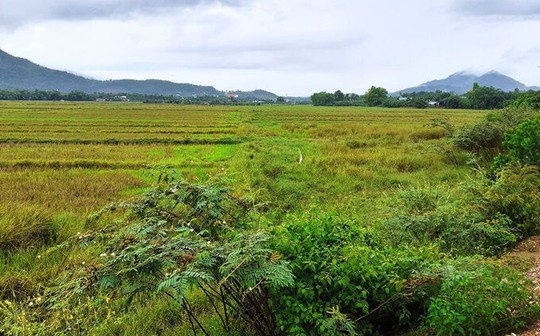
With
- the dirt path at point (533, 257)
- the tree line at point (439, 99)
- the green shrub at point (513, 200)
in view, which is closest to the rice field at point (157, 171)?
the green shrub at point (513, 200)

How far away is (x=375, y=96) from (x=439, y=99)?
18485 millimetres

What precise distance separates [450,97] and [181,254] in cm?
10295

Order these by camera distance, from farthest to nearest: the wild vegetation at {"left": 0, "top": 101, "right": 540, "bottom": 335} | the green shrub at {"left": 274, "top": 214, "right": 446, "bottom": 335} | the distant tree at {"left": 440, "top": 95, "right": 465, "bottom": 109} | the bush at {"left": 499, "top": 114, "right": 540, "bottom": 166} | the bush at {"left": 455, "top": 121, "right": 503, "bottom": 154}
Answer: the distant tree at {"left": 440, "top": 95, "right": 465, "bottom": 109} → the bush at {"left": 455, "top": 121, "right": 503, "bottom": 154} → the bush at {"left": 499, "top": 114, "right": 540, "bottom": 166} → the green shrub at {"left": 274, "top": 214, "right": 446, "bottom": 335} → the wild vegetation at {"left": 0, "top": 101, "right": 540, "bottom": 335}

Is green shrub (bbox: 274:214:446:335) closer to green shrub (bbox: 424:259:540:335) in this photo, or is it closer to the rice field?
green shrub (bbox: 424:259:540:335)

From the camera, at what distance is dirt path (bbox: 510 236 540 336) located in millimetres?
3174

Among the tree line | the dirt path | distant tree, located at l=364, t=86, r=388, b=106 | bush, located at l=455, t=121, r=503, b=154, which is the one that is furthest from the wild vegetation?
distant tree, located at l=364, t=86, r=388, b=106

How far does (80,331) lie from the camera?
397cm

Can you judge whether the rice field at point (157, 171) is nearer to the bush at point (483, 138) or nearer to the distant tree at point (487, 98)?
the bush at point (483, 138)

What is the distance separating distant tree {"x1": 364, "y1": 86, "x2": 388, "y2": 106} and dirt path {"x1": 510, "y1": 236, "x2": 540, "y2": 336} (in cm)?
10928

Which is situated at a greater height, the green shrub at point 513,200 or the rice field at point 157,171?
the green shrub at point 513,200

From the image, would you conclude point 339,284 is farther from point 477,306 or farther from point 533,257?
point 533,257

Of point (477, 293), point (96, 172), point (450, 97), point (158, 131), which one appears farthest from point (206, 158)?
point (450, 97)

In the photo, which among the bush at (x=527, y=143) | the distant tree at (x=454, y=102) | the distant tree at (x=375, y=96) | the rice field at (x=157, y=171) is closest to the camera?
the rice field at (x=157, y=171)

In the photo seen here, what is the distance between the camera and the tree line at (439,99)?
78706 mm
